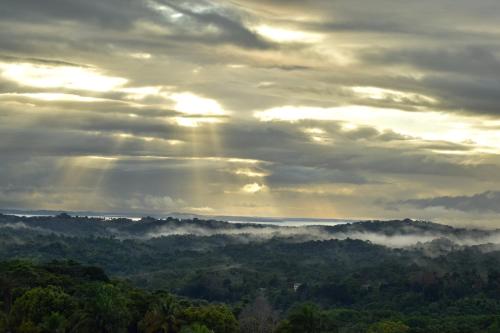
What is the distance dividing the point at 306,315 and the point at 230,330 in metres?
19.3

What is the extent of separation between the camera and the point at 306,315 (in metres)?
184

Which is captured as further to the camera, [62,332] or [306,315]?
[306,315]

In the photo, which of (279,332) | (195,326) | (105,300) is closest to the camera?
(195,326)

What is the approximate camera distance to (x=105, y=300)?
555 feet

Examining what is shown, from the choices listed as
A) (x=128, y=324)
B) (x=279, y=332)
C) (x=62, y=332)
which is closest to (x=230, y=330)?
(x=279, y=332)

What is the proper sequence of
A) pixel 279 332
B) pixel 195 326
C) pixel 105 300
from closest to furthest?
pixel 195 326
pixel 105 300
pixel 279 332

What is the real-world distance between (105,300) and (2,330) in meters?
21.8

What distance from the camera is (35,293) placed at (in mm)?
184000

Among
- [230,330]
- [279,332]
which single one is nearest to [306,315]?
[279,332]

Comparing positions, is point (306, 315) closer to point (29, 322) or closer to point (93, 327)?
point (93, 327)

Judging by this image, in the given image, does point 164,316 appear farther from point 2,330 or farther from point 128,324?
point 2,330

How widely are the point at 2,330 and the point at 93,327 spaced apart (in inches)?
735

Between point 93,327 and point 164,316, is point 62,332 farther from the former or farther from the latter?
point 164,316

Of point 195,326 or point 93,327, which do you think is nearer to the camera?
point 195,326
